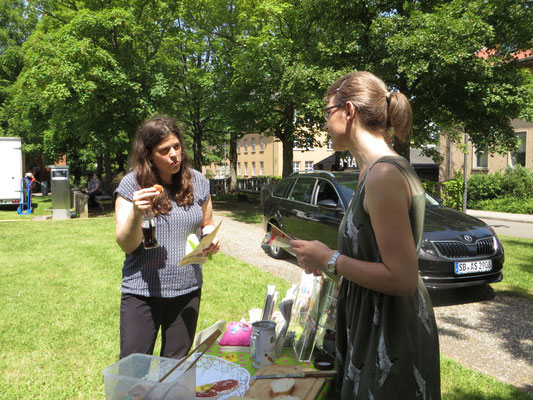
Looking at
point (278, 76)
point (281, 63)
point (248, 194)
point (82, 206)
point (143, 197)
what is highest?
point (281, 63)

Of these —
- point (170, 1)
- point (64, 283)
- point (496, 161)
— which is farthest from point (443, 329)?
point (496, 161)

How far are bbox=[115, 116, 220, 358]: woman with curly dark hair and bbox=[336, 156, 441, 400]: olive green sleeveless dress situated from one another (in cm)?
117

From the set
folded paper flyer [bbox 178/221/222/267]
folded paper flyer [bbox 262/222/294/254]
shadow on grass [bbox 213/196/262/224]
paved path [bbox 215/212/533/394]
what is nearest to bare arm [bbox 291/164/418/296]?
folded paper flyer [bbox 262/222/294/254]

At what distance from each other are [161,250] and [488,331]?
4.24 metres

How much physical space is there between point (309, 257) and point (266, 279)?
5367mm

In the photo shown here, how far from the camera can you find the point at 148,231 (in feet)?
7.37

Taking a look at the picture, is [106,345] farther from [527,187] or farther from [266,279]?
[527,187]

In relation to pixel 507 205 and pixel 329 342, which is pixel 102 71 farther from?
pixel 507 205

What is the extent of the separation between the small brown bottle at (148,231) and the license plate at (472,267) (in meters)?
4.45

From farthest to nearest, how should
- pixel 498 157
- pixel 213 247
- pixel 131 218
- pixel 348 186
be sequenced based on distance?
pixel 498 157 < pixel 348 186 < pixel 213 247 < pixel 131 218

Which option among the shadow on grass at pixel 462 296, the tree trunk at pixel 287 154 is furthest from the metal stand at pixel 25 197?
the shadow on grass at pixel 462 296

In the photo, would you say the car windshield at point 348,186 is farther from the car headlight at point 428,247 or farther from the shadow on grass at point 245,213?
the shadow on grass at point 245,213

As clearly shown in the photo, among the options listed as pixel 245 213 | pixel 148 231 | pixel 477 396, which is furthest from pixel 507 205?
pixel 148 231

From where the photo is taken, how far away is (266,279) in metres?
6.91
